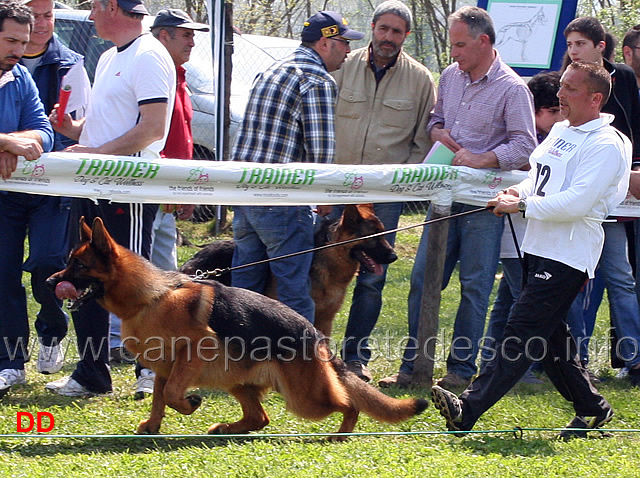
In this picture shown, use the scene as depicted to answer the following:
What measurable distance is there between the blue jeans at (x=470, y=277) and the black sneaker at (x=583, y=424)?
110 centimetres

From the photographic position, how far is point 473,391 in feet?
15.1

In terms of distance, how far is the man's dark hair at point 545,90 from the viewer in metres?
5.95

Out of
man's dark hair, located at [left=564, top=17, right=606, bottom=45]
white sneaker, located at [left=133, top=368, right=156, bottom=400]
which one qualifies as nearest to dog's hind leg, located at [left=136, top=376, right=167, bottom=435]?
white sneaker, located at [left=133, top=368, right=156, bottom=400]

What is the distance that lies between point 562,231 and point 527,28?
3477 mm

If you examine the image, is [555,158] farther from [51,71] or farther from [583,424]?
[51,71]

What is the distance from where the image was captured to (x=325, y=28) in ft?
17.8

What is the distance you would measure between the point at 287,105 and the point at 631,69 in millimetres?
2490

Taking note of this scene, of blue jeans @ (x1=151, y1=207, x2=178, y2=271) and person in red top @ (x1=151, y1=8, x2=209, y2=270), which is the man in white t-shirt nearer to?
person in red top @ (x1=151, y1=8, x2=209, y2=270)

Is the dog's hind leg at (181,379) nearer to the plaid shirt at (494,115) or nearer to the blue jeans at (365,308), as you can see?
the blue jeans at (365,308)

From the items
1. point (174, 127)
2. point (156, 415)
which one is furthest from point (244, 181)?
A: point (156, 415)

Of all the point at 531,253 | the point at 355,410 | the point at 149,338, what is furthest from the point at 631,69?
the point at 149,338

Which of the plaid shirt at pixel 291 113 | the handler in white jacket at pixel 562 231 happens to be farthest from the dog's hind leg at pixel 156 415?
the plaid shirt at pixel 291 113

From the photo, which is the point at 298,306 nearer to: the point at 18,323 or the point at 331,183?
the point at 331,183

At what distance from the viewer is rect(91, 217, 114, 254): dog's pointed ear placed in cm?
447
